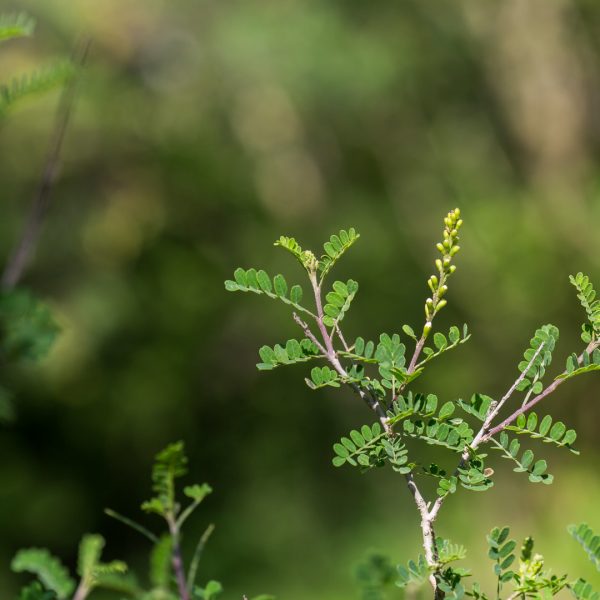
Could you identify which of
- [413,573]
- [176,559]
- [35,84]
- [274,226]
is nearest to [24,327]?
[35,84]

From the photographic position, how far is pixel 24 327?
0.94 m

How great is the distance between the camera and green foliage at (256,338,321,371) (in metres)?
0.74

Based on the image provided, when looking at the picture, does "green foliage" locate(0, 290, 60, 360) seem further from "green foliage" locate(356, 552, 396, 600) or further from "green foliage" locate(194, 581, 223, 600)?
"green foliage" locate(356, 552, 396, 600)

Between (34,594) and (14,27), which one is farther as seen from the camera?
(14,27)

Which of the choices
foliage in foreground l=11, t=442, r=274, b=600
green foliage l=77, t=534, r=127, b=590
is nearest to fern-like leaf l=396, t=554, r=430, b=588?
foliage in foreground l=11, t=442, r=274, b=600

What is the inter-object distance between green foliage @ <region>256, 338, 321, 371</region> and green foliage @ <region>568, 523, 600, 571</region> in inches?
10.2

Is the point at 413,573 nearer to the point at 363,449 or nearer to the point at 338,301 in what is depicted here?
the point at 363,449

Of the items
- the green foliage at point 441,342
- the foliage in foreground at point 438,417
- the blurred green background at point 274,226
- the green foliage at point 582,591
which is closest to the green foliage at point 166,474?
the foliage in foreground at point 438,417

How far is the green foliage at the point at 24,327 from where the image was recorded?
3.00 ft

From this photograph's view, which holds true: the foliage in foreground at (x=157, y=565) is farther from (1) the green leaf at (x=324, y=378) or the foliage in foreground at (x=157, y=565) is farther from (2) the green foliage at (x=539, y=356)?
(2) the green foliage at (x=539, y=356)

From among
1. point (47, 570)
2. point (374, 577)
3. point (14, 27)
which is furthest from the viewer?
point (14, 27)

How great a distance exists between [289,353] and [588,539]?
0.30 m

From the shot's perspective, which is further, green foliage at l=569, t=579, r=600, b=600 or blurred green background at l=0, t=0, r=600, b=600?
blurred green background at l=0, t=0, r=600, b=600

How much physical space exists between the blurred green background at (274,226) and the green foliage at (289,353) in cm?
328
